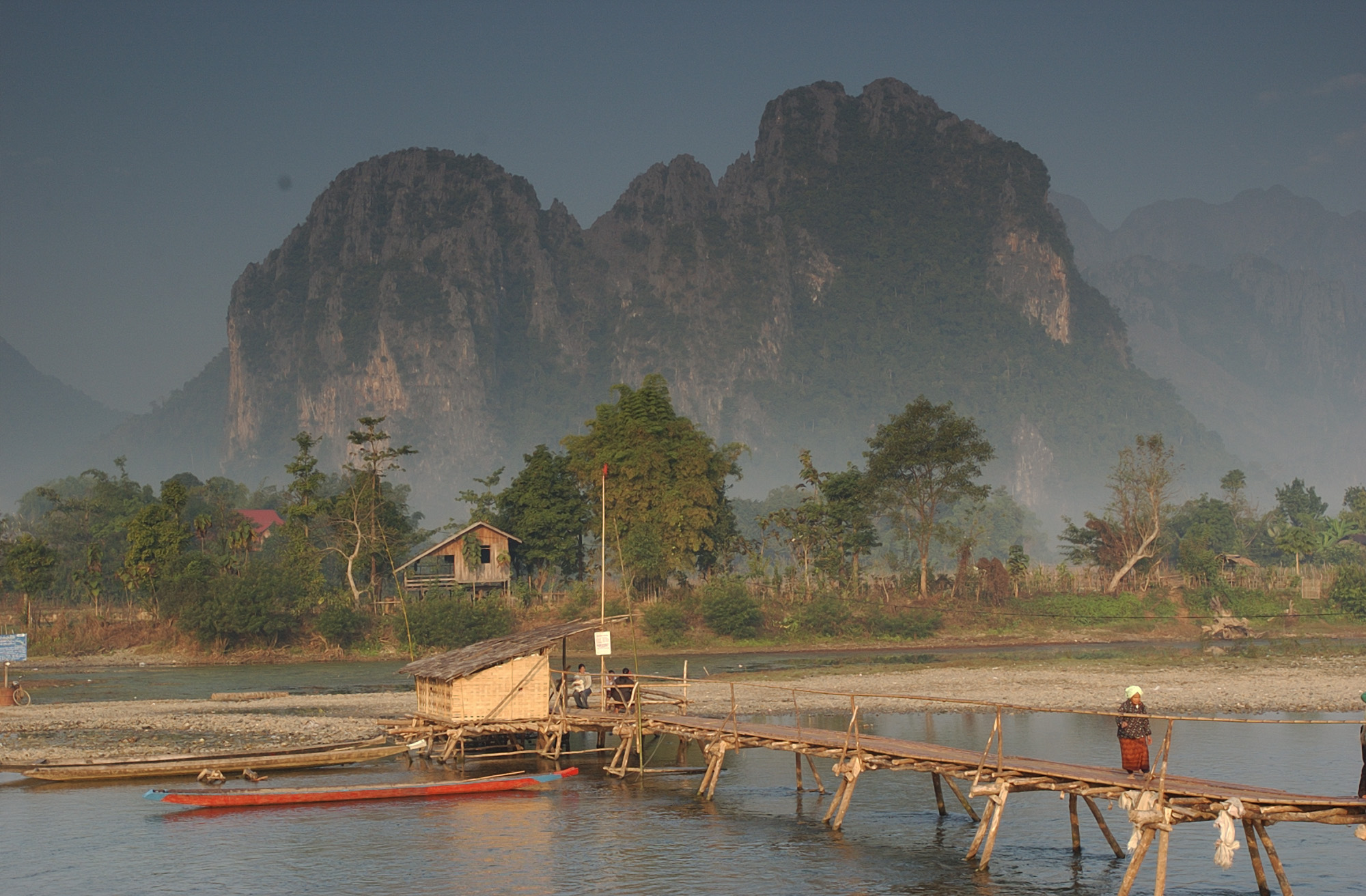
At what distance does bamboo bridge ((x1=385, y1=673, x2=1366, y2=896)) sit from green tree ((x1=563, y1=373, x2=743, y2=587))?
33592mm

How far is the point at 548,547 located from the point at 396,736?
4297 cm

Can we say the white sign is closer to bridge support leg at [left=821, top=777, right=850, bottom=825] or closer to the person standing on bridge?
bridge support leg at [left=821, top=777, right=850, bottom=825]

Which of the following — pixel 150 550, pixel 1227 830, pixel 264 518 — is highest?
pixel 264 518

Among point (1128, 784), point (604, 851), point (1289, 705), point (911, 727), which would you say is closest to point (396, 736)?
point (604, 851)

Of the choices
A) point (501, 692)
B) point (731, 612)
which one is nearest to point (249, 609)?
point (731, 612)

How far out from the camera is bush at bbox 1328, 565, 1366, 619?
71.5 metres

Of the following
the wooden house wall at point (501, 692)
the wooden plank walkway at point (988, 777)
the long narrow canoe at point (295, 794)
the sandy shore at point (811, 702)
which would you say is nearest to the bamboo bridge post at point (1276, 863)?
the wooden plank walkway at point (988, 777)

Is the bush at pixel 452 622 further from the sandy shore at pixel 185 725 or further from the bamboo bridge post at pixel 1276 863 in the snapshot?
the bamboo bridge post at pixel 1276 863

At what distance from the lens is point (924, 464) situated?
80.1m

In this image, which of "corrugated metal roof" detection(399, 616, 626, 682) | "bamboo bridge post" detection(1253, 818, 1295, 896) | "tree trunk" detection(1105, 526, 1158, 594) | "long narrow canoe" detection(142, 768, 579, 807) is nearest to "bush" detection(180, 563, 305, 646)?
"corrugated metal roof" detection(399, 616, 626, 682)

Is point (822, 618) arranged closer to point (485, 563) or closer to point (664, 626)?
point (664, 626)

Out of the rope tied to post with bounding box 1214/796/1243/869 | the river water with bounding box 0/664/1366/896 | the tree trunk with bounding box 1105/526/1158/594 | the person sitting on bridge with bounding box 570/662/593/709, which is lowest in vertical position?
the river water with bounding box 0/664/1366/896

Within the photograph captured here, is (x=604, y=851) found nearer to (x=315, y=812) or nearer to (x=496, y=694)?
(x=315, y=812)

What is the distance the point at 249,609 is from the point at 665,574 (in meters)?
23.8
